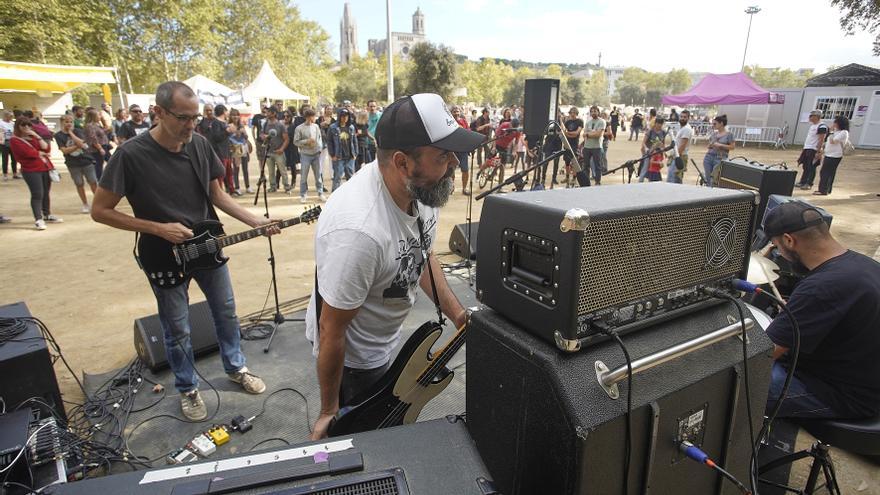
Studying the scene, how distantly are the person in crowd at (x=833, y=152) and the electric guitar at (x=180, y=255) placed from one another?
13350 mm

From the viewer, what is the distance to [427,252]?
2176 mm

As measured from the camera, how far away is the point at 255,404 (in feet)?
10.9

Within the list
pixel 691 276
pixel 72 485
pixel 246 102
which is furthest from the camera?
pixel 246 102

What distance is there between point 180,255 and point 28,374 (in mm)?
1068

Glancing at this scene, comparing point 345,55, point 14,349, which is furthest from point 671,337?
point 345,55

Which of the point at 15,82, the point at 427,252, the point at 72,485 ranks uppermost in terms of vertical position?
the point at 15,82

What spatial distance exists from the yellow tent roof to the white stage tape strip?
22.3 m

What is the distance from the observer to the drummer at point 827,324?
7.13ft

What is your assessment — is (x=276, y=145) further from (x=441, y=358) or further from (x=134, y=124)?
(x=441, y=358)

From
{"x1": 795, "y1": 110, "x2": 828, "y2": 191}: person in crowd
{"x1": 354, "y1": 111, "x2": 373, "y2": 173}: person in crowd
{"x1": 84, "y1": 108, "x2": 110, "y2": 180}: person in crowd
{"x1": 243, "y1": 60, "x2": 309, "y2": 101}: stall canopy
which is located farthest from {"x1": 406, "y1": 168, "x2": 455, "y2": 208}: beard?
{"x1": 243, "y1": 60, "x2": 309, "y2": 101}: stall canopy

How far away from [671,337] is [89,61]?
33.8m

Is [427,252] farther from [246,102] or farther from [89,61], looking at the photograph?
[89,61]

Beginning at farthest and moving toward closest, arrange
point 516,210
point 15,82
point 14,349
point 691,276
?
point 15,82 < point 14,349 < point 691,276 < point 516,210

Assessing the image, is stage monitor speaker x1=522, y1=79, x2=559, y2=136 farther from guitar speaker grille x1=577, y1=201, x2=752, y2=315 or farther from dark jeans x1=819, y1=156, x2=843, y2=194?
dark jeans x1=819, y1=156, x2=843, y2=194
